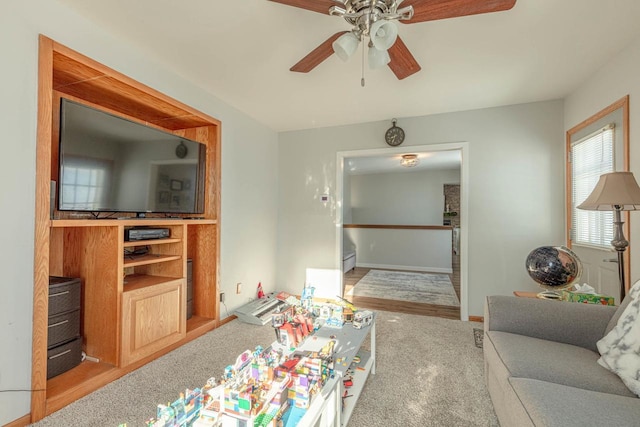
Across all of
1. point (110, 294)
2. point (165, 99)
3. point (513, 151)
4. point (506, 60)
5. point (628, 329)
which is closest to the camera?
point (628, 329)

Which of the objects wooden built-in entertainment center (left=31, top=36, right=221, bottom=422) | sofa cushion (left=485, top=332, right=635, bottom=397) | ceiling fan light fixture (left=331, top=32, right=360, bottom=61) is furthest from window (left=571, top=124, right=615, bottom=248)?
wooden built-in entertainment center (left=31, top=36, right=221, bottom=422)

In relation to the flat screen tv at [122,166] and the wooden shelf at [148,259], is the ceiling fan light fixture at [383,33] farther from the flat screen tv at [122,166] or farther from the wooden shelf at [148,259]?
the wooden shelf at [148,259]

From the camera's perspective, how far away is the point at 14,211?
1.47 meters

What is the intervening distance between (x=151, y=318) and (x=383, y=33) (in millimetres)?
2465

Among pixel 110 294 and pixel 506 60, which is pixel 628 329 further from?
pixel 110 294

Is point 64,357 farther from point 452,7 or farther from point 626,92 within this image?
point 626,92

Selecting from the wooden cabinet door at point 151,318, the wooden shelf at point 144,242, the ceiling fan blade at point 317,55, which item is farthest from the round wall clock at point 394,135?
the wooden cabinet door at point 151,318

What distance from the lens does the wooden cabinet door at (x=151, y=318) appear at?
77.9 inches

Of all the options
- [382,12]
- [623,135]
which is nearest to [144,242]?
[382,12]

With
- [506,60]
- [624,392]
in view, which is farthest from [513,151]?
[624,392]

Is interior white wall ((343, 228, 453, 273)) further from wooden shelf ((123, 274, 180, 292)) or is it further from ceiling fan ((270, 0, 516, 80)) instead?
ceiling fan ((270, 0, 516, 80))

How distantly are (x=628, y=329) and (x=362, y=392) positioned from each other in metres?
1.38

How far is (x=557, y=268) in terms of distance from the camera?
199 centimetres

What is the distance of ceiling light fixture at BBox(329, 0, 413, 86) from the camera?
1310 millimetres
